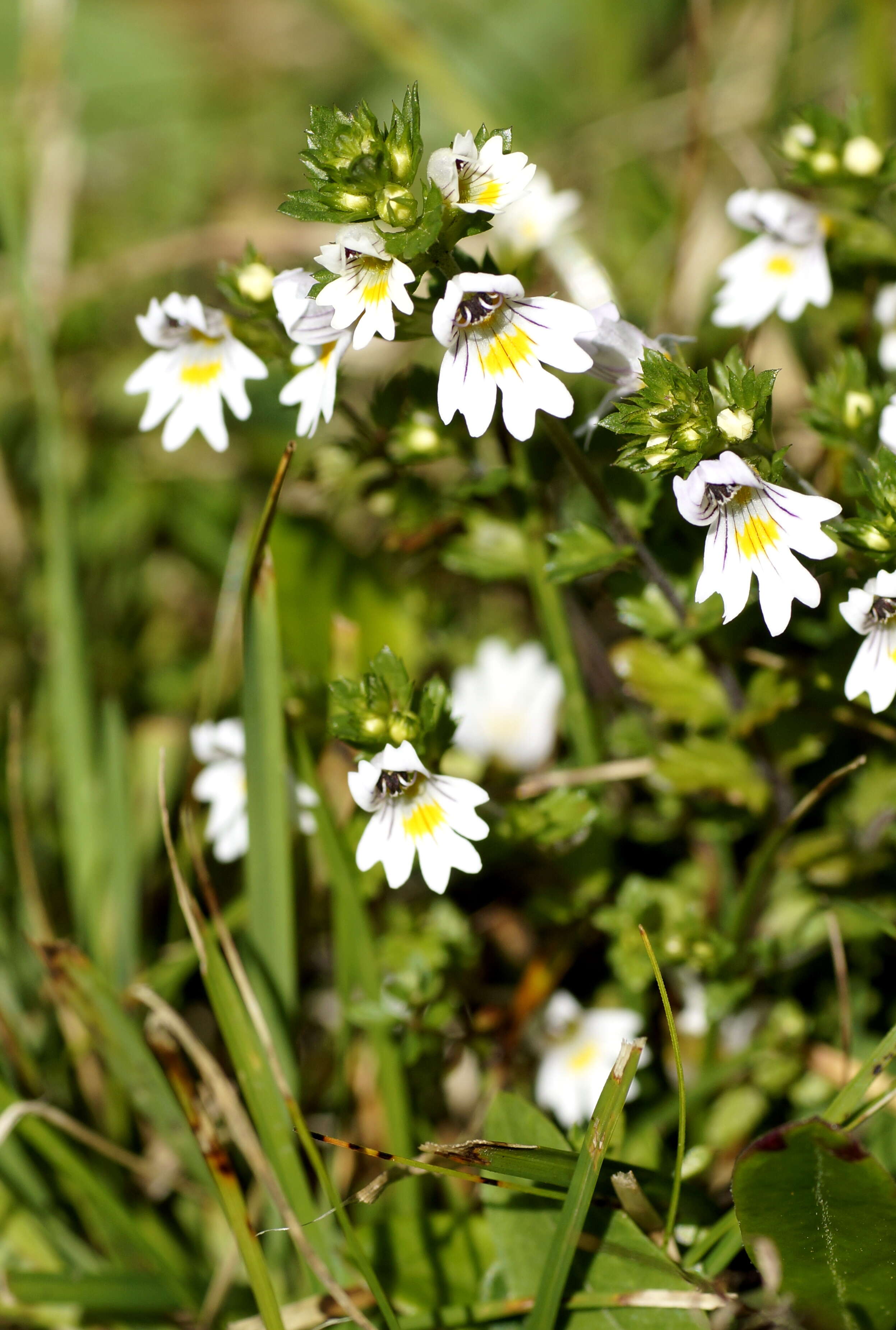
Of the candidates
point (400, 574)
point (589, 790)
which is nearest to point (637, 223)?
point (400, 574)

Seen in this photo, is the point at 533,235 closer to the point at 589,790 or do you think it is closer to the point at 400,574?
the point at 400,574

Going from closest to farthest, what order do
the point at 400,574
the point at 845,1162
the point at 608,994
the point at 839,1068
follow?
1. the point at 845,1162
2. the point at 839,1068
3. the point at 608,994
4. the point at 400,574

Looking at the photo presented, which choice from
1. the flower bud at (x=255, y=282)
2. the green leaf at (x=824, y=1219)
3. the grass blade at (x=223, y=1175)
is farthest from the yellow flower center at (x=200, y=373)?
the green leaf at (x=824, y=1219)

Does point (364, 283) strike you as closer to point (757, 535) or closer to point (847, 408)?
point (757, 535)

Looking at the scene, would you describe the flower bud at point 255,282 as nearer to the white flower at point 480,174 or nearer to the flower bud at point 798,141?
the white flower at point 480,174

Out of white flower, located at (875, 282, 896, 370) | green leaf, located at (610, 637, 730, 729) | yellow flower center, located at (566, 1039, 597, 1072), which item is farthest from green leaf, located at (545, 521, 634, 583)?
yellow flower center, located at (566, 1039, 597, 1072)

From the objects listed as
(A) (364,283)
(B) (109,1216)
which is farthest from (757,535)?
(B) (109,1216)

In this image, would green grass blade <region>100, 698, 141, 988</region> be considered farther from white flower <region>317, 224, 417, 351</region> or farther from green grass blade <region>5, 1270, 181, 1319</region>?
white flower <region>317, 224, 417, 351</region>

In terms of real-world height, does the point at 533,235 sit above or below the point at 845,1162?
above
